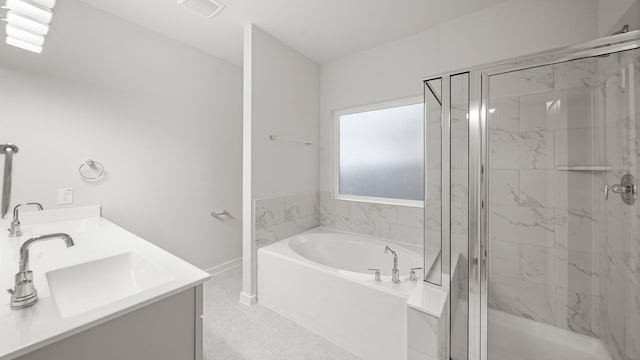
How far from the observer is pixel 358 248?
2.43 metres

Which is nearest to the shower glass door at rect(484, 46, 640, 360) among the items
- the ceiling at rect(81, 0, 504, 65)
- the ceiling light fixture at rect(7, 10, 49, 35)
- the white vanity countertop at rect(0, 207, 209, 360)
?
the ceiling at rect(81, 0, 504, 65)

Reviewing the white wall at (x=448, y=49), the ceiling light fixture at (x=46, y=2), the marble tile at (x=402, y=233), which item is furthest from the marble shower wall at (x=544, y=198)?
A: the ceiling light fixture at (x=46, y=2)

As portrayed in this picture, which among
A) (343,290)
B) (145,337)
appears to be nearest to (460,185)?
(343,290)

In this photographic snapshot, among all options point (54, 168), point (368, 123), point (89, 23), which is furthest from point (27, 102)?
point (368, 123)

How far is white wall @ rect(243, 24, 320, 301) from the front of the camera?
83.9 inches

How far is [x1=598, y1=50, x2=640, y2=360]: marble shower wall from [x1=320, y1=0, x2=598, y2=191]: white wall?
0.85 meters

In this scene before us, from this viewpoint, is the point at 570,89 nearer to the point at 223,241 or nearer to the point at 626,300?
the point at 626,300

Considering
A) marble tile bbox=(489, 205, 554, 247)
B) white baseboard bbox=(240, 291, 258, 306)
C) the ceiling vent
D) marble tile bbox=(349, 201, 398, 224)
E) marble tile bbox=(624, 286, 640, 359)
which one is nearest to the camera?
marble tile bbox=(624, 286, 640, 359)

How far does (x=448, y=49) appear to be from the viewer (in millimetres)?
2049

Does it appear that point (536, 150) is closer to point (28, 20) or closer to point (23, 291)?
point (23, 291)

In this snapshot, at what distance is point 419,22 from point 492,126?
1.42m

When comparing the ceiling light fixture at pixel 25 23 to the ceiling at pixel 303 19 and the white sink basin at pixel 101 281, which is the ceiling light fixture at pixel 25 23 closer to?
the ceiling at pixel 303 19

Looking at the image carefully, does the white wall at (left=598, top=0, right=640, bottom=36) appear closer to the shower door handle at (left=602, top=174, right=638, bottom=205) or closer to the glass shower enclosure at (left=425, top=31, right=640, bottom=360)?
the glass shower enclosure at (left=425, top=31, right=640, bottom=360)

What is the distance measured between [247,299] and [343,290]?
3.27 feet
